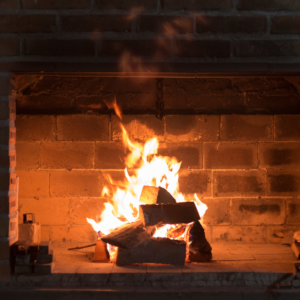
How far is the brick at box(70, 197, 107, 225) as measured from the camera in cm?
412

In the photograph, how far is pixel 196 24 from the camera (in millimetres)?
3027

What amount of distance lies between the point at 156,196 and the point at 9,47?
184 centimetres

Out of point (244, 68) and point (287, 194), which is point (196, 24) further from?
point (287, 194)

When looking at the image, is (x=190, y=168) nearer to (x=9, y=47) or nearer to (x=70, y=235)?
(x=70, y=235)

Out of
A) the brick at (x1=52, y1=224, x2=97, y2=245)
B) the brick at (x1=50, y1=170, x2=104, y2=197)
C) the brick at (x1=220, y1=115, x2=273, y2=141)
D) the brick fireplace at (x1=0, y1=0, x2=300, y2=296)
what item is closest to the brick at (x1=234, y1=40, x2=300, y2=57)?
the brick fireplace at (x1=0, y1=0, x2=300, y2=296)

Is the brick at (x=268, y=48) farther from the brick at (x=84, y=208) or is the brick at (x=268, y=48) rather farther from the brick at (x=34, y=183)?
the brick at (x=34, y=183)

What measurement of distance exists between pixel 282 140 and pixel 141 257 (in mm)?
2089

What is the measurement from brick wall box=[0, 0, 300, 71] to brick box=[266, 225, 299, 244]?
6.50 ft

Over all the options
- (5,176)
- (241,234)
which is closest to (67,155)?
(5,176)

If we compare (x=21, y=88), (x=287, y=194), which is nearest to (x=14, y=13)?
(x=21, y=88)

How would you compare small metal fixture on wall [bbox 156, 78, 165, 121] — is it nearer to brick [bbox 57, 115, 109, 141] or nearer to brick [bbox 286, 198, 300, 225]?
brick [bbox 57, 115, 109, 141]

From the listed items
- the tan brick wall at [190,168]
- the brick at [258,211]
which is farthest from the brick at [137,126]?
the brick at [258,211]

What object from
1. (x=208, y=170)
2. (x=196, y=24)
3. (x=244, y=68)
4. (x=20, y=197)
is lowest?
(x=20, y=197)

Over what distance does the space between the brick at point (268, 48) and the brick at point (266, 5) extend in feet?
0.92
